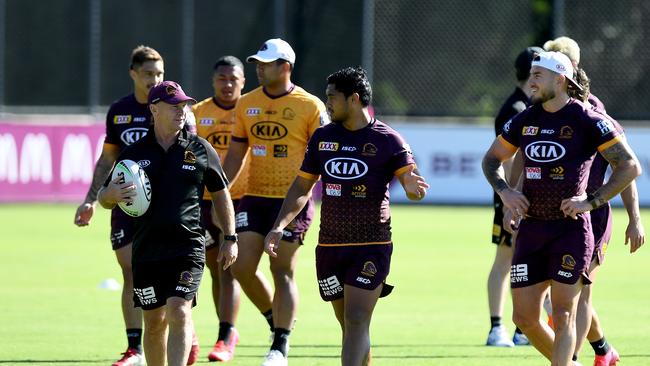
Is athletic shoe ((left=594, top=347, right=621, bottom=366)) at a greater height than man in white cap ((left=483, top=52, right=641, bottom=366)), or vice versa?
man in white cap ((left=483, top=52, right=641, bottom=366))

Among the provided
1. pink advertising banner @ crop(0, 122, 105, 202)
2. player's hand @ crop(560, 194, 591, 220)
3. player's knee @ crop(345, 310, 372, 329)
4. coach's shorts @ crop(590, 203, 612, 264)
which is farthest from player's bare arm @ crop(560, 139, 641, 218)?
pink advertising banner @ crop(0, 122, 105, 202)

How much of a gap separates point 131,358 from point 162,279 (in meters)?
1.60

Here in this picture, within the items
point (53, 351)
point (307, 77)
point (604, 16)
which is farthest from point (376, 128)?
point (604, 16)

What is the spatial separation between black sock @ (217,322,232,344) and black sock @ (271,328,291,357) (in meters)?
0.63

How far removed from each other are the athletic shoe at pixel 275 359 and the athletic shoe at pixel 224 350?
1.70ft

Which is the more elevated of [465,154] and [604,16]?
[604,16]

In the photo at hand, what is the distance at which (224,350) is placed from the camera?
33.5 ft

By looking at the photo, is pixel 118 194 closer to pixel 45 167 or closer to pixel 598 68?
pixel 45 167

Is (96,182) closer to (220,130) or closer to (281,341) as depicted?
(220,130)

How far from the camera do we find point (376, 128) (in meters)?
8.46

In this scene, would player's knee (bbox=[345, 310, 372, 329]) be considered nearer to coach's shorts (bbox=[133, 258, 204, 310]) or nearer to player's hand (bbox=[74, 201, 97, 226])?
coach's shorts (bbox=[133, 258, 204, 310])

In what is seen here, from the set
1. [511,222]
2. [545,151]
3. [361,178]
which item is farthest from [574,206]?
[361,178]

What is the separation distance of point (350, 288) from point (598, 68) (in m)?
24.8

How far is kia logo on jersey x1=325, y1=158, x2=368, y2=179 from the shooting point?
8.38m
